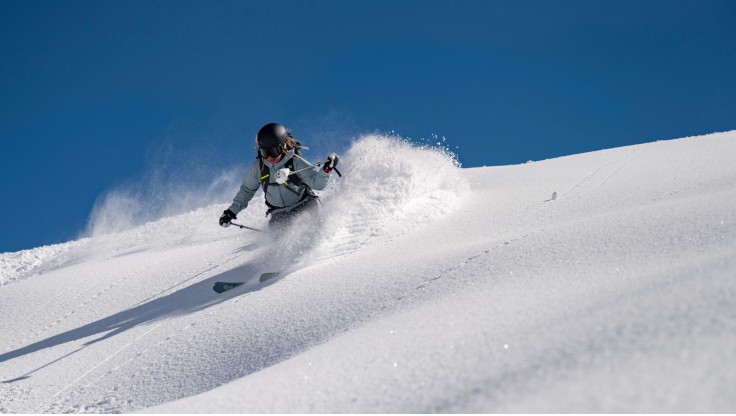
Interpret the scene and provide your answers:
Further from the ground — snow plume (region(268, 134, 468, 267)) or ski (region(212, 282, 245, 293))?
snow plume (region(268, 134, 468, 267))

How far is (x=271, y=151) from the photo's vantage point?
775 cm

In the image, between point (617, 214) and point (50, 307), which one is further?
point (50, 307)

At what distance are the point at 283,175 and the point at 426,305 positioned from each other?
13.7 ft

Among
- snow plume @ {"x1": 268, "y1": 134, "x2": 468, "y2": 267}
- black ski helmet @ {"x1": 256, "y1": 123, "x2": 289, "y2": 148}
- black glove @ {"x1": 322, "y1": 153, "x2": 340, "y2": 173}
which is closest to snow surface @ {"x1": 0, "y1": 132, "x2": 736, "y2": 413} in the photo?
snow plume @ {"x1": 268, "y1": 134, "x2": 468, "y2": 267}

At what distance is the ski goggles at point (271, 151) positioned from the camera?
773 centimetres

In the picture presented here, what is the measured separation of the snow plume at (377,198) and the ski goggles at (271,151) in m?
0.94

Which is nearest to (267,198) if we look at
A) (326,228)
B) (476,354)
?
(326,228)

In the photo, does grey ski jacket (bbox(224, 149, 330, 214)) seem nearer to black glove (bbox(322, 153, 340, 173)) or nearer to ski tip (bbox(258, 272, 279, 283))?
black glove (bbox(322, 153, 340, 173))

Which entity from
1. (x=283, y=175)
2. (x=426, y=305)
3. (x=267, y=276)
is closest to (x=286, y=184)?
(x=283, y=175)

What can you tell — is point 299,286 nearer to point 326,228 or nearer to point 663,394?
point 326,228

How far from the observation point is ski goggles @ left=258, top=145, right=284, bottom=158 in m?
7.73

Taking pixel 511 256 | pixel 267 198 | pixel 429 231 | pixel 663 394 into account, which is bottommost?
pixel 663 394

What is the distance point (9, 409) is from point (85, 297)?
12.5 ft

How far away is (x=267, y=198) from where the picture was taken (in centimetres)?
813
